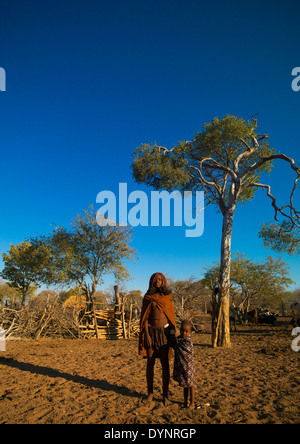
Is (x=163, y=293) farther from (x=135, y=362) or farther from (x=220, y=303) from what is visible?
(x=220, y=303)

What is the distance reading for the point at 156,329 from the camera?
412 cm

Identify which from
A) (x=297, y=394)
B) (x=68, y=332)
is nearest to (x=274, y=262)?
(x=68, y=332)

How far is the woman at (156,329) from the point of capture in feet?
13.3

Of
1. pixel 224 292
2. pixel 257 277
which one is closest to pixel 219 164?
pixel 224 292

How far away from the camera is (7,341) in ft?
38.8

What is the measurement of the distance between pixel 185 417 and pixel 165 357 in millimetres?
792

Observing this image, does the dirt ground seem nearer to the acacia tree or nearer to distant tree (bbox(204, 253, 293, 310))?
the acacia tree

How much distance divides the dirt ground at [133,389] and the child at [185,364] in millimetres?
268

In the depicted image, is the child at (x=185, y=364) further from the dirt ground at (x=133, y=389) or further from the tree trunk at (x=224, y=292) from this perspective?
the tree trunk at (x=224, y=292)

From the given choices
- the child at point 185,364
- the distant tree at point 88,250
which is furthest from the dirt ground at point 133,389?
the distant tree at point 88,250

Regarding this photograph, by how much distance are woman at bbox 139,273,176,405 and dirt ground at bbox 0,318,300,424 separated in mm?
519

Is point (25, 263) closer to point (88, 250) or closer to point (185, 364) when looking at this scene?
point (88, 250)

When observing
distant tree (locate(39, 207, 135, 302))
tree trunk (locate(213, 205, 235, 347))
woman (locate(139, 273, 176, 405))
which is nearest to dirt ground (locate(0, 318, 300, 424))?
woman (locate(139, 273, 176, 405))

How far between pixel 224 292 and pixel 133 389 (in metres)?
6.09
